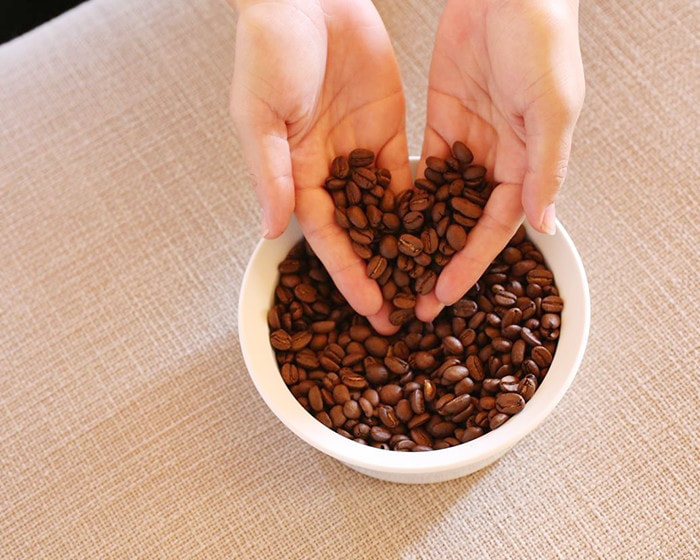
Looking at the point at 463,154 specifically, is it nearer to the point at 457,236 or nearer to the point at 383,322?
the point at 457,236

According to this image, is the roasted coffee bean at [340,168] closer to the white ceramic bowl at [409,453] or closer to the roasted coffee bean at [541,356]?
the white ceramic bowl at [409,453]

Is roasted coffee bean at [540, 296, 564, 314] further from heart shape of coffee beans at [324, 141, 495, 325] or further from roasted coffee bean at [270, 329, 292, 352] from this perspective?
roasted coffee bean at [270, 329, 292, 352]

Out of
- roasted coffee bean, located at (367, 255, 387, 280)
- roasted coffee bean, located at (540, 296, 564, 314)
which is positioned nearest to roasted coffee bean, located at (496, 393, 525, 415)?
roasted coffee bean, located at (540, 296, 564, 314)

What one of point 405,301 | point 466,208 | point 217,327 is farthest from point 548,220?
point 217,327

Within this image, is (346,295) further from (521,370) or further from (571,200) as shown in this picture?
(571,200)

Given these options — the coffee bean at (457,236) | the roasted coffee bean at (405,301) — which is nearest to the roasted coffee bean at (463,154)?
the coffee bean at (457,236)

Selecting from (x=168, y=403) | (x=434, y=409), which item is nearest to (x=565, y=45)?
(x=434, y=409)
